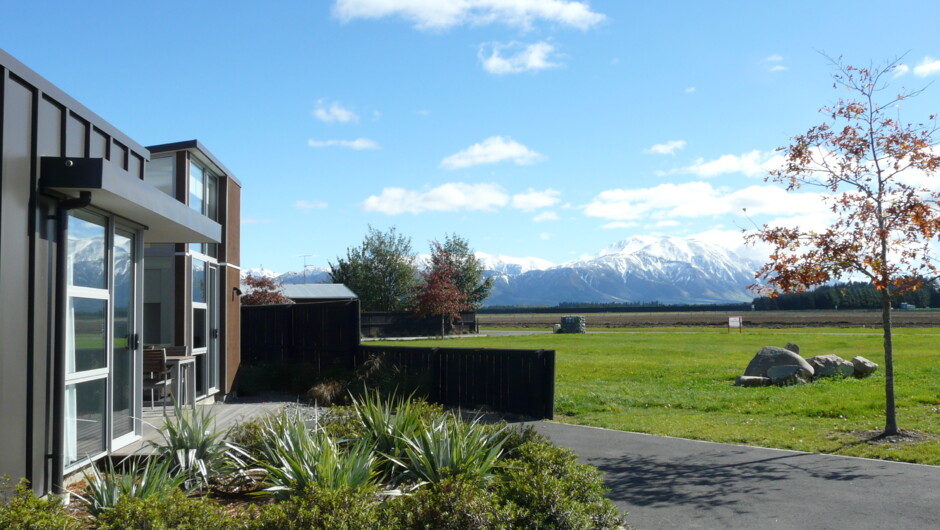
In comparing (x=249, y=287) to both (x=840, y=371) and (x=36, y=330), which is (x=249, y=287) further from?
(x=36, y=330)

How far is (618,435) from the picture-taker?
10305mm

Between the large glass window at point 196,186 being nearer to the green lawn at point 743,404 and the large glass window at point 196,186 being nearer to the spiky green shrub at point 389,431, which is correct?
the green lawn at point 743,404

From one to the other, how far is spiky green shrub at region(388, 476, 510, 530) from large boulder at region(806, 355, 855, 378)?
1405cm

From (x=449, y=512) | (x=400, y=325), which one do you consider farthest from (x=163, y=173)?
(x=400, y=325)

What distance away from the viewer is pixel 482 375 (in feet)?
43.1

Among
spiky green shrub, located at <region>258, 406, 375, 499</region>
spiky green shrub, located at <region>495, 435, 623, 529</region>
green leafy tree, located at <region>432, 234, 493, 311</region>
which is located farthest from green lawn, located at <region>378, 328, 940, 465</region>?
green leafy tree, located at <region>432, 234, 493, 311</region>

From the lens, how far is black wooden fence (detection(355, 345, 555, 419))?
1229 cm

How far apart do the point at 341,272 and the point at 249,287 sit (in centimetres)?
1650

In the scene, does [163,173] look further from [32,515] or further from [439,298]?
[439,298]

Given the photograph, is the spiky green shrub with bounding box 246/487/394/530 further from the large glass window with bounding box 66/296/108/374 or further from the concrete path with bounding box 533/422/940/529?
the large glass window with bounding box 66/296/108/374

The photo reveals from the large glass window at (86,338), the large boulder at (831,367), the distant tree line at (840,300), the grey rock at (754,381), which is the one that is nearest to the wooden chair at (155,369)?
the large glass window at (86,338)

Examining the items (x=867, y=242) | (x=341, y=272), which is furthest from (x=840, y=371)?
(x=341, y=272)

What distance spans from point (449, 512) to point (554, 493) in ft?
2.41

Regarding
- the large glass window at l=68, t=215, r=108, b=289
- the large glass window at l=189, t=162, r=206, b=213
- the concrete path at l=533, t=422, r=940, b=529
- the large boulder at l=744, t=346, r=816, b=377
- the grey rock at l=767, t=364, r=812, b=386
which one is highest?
the large glass window at l=189, t=162, r=206, b=213
